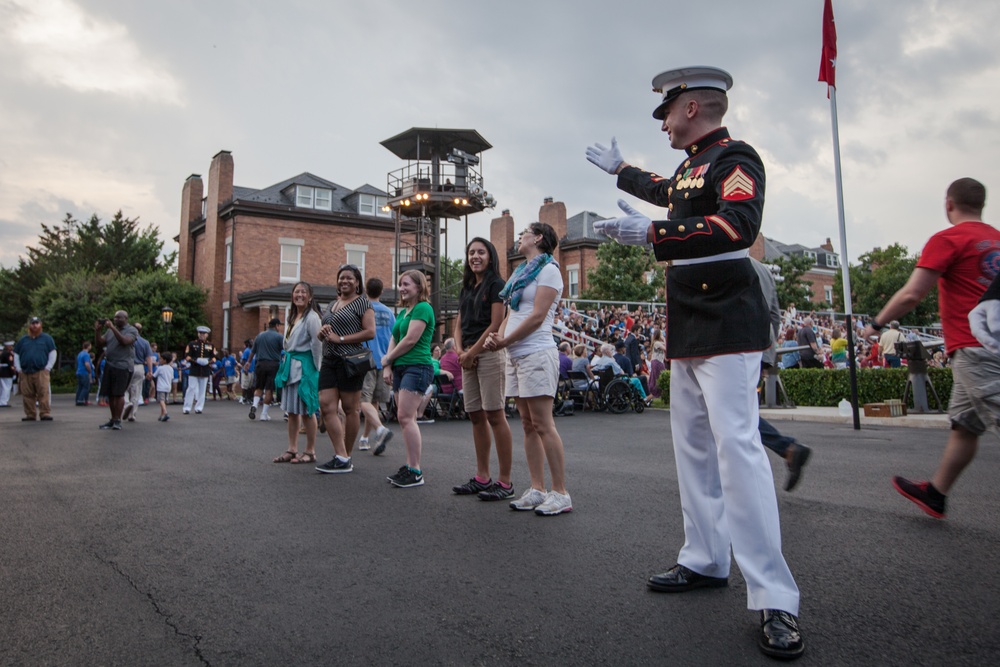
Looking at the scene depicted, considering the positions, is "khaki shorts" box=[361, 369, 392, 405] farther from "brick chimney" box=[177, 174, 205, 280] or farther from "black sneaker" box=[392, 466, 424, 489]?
"brick chimney" box=[177, 174, 205, 280]

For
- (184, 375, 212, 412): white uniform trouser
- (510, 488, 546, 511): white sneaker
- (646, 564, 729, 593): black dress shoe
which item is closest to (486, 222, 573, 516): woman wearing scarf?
(510, 488, 546, 511): white sneaker

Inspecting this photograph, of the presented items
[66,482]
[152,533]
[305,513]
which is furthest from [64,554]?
[66,482]

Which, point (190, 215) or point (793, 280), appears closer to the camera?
point (190, 215)

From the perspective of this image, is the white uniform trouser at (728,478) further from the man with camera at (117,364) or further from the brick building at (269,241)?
the brick building at (269,241)

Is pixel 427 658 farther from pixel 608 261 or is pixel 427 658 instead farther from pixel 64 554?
pixel 608 261

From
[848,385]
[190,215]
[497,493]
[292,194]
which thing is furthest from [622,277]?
[497,493]

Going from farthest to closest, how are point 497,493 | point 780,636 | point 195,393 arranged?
1. point 195,393
2. point 497,493
3. point 780,636

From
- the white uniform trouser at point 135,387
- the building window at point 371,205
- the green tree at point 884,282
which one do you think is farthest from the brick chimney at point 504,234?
the white uniform trouser at point 135,387

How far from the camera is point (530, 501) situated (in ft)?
14.9

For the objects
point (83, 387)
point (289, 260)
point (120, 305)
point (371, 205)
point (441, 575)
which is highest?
point (371, 205)

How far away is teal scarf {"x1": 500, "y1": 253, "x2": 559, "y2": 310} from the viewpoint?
4652mm

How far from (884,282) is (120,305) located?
176 feet

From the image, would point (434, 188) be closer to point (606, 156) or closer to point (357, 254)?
point (357, 254)

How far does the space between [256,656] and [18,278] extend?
54.4m
